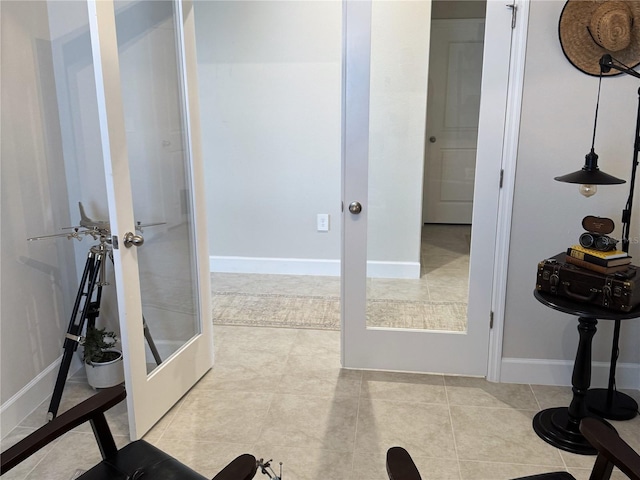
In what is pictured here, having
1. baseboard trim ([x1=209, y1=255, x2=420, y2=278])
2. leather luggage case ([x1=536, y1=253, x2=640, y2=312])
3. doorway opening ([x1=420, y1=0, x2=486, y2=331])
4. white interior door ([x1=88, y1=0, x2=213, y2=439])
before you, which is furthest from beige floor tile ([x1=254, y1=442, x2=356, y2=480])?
baseboard trim ([x1=209, y1=255, x2=420, y2=278])

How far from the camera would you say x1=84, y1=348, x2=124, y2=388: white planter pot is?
259 centimetres

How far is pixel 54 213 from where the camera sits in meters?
2.62

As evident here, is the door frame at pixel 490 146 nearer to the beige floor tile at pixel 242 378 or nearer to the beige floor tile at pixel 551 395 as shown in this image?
the beige floor tile at pixel 551 395

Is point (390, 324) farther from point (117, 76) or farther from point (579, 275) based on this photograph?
point (117, 76)

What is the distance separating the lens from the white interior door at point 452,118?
2.51 m

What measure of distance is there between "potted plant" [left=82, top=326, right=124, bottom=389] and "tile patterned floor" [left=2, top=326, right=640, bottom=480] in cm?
11

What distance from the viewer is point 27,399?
2.46 metres

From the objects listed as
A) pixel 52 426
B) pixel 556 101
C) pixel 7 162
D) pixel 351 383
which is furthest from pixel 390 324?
pixel 7 162

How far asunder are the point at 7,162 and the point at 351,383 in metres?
1.88

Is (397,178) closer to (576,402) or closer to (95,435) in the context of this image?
(576,402)

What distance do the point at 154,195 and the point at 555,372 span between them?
6.93 feet

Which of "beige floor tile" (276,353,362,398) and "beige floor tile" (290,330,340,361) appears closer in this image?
"beige floor tile" (276,353,362,398)

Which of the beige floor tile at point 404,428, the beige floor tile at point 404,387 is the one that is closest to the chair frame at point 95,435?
the beige floor tile at point 404,428

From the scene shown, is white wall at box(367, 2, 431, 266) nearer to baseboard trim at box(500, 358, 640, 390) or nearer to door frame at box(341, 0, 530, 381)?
door frame at box(341, 0, 530, 381)
